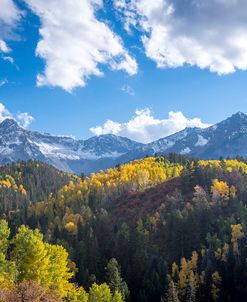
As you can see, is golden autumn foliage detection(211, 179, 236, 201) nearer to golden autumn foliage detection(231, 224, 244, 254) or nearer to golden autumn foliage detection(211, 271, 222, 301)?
golden autumn foliage detection(231, 224, 244, 254)

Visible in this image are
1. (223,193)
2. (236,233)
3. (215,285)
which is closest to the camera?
(215,285)

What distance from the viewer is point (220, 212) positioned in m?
182

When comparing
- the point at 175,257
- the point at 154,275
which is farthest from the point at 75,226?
the point at 154,275

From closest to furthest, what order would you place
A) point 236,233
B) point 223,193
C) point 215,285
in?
point 215,285, point 236,233, point 223,193

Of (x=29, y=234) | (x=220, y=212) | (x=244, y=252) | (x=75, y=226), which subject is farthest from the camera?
(x=75, y=226)

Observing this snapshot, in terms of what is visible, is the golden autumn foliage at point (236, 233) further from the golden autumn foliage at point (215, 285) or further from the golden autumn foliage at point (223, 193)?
the golden autumn foliage at point (223, 193)

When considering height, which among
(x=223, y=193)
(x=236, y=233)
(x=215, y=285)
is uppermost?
(x=223, y=193)

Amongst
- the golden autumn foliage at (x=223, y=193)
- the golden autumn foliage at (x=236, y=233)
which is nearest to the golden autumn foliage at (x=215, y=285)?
the golden autumn foliage at (x=236, y=233)

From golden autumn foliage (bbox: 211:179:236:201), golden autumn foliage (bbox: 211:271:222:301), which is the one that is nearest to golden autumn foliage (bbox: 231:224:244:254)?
golden autumn foliage (bbox: 211:271:222:301)

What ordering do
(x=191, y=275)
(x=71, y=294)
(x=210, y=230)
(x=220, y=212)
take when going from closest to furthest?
1. (x=71, y=294)
2. (x=191, y=275)
3. (x=210, y=230)
4. (x=220, y=212)

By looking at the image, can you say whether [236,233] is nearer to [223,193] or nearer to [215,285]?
[215,285]

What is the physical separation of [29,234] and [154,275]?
7726 cm

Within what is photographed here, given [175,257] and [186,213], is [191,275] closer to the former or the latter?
[175,257]

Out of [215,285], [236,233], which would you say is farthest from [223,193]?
[215,285]
